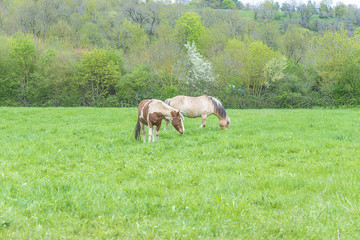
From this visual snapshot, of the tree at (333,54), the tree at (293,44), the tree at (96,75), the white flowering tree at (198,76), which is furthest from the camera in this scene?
the tree at (293,44)

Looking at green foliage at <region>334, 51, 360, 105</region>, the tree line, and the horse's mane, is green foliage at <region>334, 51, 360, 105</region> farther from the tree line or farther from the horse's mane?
the horse's mane

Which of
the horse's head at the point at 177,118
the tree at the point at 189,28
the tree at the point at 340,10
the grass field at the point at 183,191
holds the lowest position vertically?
the grass field at the point at 183,191

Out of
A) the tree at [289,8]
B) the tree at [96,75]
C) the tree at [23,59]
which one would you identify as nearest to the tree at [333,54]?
the tree at [96,75]

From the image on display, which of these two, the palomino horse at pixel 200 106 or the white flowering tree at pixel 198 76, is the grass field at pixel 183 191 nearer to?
the palomino horse at pixel 200 106

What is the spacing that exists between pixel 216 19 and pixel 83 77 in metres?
63.3

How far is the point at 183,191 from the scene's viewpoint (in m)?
5.27

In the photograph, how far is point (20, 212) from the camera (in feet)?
13.2

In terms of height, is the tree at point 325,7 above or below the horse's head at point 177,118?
above

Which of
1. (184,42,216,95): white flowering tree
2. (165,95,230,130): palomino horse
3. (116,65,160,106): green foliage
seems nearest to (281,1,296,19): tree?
(184,42,216,95): white flowering tree

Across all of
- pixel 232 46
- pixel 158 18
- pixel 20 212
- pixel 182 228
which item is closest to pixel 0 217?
pixel 20 212

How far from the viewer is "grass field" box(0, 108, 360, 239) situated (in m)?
3.65

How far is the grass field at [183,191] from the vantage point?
365 cm

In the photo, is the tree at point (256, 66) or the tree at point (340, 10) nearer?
the tree at point (256, 66)

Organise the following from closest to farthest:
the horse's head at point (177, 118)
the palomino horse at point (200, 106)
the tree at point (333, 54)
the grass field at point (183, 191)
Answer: the grass field at point (183, 191)
the horse's head at point (177, 118)
the palomino horse at point (200, 106)
the tree at point (333, 54)
